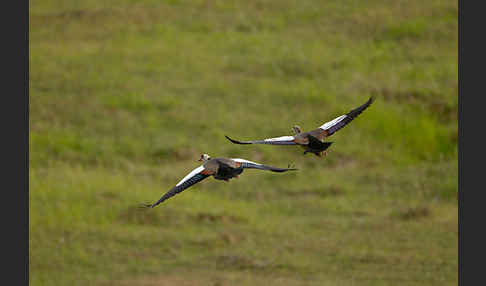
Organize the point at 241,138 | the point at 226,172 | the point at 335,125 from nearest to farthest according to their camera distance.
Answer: the point at 226,172
the point at 335,125
the point at 241,138

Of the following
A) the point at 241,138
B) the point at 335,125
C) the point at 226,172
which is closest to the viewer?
the point at 226,172

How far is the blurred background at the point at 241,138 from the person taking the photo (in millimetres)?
25078

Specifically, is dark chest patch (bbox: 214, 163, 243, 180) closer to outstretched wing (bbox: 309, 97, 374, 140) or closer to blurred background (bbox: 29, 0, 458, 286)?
outstretched wing (bbox: 309, 97, 374, 140)

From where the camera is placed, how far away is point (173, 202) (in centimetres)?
2741

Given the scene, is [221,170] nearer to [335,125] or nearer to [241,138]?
[335,125]

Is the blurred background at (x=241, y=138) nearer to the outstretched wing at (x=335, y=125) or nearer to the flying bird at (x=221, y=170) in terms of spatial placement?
the outstretched wing at (x=335, y=125)

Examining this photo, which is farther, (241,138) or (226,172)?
(241,138)

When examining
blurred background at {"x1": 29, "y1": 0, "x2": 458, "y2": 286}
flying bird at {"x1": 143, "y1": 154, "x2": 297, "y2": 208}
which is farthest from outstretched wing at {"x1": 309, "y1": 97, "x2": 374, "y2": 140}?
blurred background at {"x1": 29, "y1": 0, "x2": 458, "y2": 286}

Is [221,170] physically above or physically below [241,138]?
below

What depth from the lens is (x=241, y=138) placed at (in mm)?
31344

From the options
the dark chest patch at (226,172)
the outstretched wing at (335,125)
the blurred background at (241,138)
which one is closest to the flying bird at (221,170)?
the dark chest patch at (226,172)

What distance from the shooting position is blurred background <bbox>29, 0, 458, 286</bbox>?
82.3 feet

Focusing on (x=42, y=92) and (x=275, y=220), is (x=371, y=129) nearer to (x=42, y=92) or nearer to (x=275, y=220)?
(x=275, y=220)

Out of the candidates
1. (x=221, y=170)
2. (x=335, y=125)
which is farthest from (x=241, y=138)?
(x=221, y=170)
